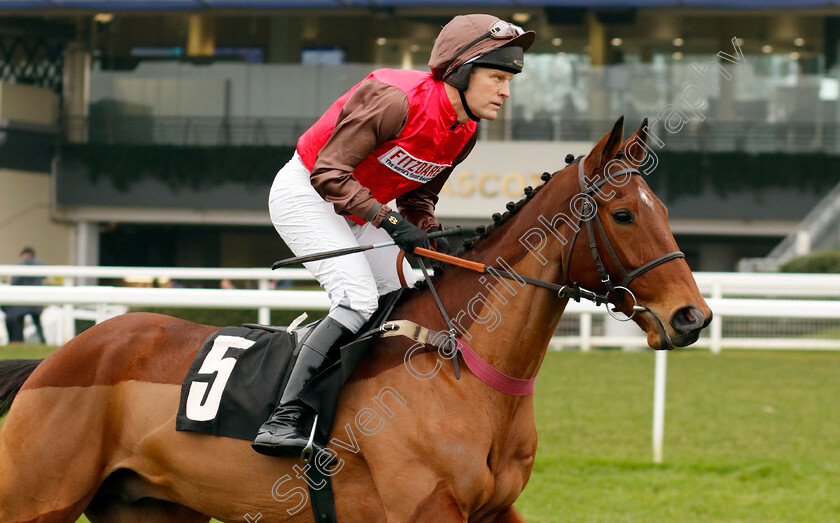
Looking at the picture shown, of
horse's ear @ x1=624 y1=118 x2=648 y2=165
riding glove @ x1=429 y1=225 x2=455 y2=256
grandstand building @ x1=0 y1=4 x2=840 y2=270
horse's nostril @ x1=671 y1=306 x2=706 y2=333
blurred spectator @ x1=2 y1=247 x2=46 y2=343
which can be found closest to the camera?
horse's nostril @ x1=671 y1=306 x2=706 y2=333

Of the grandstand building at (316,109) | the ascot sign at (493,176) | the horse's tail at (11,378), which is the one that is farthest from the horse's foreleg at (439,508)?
the ascot sign at (493,176)

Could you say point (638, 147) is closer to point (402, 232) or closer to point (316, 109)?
point (402, 232)

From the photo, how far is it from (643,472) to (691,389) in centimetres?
311

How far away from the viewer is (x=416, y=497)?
2.60 meters

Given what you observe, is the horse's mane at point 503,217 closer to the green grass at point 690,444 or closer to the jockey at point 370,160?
the jockey at point 370,160

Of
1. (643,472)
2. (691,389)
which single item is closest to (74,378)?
(643,472)

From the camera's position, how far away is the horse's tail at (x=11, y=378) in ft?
10.5

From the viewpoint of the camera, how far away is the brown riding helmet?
282 centimetres

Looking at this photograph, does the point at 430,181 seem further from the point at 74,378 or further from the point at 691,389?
the point at 691,389

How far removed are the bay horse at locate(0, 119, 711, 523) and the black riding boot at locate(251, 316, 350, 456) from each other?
93 millimetres

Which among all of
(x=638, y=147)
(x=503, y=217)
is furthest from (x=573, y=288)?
(x=638, y=147)

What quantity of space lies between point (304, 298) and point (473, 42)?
2.33 metres

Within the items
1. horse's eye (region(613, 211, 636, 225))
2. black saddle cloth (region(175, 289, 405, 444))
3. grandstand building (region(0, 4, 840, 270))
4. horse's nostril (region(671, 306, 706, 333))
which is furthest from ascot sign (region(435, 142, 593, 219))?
horse's nostril (region(671, 306, 706, 333))

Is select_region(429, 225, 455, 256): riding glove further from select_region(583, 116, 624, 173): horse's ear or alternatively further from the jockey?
select_region(583, 116, 624, 173): horse's ear
